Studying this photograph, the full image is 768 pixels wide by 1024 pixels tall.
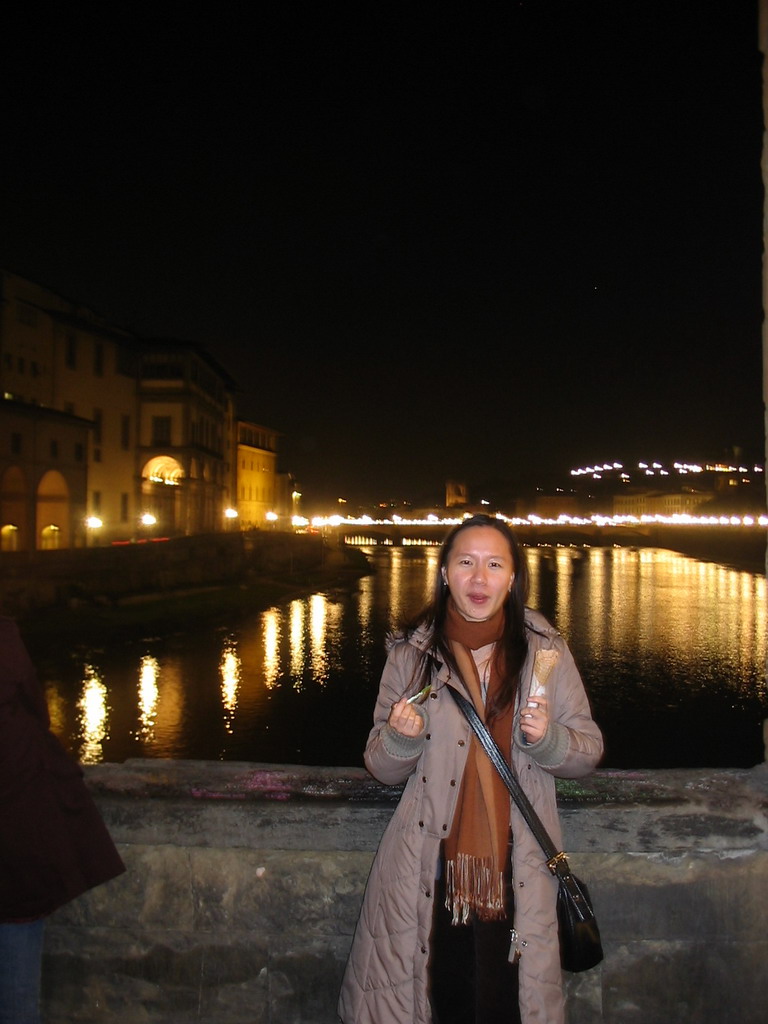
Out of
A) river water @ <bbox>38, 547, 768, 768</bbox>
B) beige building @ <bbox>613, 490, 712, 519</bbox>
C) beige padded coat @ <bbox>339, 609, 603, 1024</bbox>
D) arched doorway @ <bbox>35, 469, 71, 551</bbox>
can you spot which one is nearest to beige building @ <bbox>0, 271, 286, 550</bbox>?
arched doorway @ <bbox>35, 469, 71, 551</bbox>

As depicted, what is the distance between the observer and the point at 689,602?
34.2 metres

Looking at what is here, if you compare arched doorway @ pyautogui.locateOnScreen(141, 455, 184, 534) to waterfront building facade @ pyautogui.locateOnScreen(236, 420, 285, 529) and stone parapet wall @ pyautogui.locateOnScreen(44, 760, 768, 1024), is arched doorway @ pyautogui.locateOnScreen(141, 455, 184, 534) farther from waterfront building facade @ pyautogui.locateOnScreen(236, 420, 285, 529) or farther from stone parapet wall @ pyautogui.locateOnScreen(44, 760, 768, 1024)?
stone parapet wall @ pyautogui.locateOnScreen(44, 760, 768, 1024)

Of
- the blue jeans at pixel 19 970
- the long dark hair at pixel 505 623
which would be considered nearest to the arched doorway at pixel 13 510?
the blue jeans at pixel 19 970

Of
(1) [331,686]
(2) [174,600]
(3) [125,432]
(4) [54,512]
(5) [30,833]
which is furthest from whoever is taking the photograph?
(3) [125,432]

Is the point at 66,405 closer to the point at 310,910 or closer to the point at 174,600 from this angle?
the point at 174,600

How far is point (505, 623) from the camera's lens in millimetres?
2221

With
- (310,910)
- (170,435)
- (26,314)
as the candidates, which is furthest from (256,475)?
(310,910)

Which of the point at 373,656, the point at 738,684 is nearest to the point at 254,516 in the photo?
the point at 373,656

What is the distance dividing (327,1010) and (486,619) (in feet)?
4.44

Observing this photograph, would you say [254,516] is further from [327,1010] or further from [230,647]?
[327,1010]

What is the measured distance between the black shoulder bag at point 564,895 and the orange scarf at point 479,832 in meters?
0.06

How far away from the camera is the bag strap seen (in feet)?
6.39

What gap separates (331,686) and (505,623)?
16836 mm

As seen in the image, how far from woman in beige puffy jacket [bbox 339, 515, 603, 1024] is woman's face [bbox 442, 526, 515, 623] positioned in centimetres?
15
